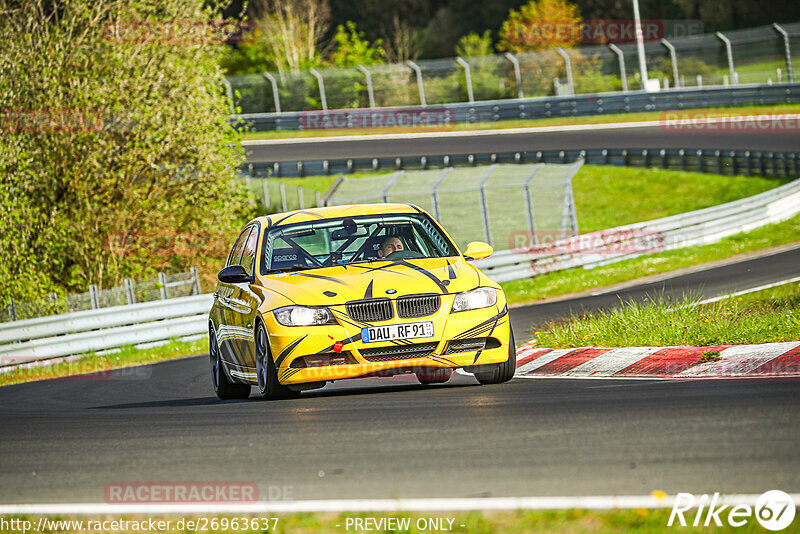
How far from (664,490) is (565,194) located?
20.9 meters

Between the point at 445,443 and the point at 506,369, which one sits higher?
the point at 445,443

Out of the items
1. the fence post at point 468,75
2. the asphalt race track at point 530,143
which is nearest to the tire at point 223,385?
the asphalt race track at point 530,143

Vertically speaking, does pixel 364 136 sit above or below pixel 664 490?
below

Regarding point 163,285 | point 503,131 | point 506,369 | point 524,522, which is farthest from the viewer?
point 503,131

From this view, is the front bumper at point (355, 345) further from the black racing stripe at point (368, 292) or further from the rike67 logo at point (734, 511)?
the rike67 logo at point (734, 511)

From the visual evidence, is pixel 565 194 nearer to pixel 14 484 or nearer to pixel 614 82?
pixel 14 484

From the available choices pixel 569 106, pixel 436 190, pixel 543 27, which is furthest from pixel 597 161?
pixel 543 27

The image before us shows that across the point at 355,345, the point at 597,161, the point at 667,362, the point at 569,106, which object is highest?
the point at 355,345

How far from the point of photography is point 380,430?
6.87m

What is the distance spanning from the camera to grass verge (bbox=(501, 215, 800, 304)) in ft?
76.2

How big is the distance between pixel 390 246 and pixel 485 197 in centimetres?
1563

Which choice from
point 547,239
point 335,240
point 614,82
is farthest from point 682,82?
point 335,240

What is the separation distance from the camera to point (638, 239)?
84.0ft

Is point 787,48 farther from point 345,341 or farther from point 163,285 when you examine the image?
point 345,341
